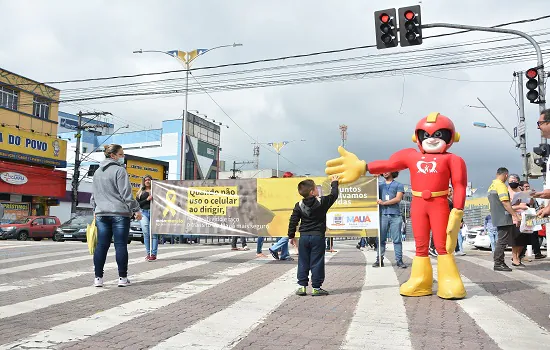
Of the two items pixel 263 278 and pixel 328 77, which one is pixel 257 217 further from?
pixel 328 77

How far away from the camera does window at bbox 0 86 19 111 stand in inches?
1394

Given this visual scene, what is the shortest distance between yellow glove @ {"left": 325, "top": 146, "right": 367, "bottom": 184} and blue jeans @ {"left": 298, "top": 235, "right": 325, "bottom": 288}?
870 millimetres

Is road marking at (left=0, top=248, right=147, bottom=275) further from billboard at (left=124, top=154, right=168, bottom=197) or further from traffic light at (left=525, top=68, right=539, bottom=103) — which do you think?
billboard at (left=124, top=154, right=168, bottom=197)

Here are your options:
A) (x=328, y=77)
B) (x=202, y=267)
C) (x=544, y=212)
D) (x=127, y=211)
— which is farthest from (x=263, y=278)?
(x=328, y=77)

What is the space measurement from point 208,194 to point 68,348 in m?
6.67

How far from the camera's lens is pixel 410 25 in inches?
435

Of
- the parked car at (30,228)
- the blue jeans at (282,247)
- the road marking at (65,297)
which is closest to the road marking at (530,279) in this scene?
the blue jeans at (282,247)

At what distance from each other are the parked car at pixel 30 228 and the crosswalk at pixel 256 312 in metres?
19.1

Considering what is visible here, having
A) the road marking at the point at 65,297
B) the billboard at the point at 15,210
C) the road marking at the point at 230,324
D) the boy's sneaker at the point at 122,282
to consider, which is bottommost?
the road marking at the point at 230,324

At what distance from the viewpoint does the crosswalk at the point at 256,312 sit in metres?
3.48

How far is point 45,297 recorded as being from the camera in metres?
5.10

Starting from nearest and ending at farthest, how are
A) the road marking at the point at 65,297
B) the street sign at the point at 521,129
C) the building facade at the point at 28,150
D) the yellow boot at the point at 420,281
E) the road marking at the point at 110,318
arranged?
the road marking at the point at 110,318
the road marking at the point at 65,297
the yellow boot at the point at 420,281
the street sign at the point at 521,129
the building facade at the point at 28,150

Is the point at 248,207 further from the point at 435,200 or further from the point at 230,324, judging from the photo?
the point at 230,324

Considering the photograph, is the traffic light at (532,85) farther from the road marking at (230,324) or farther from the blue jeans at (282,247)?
the road marking at (230,324)
